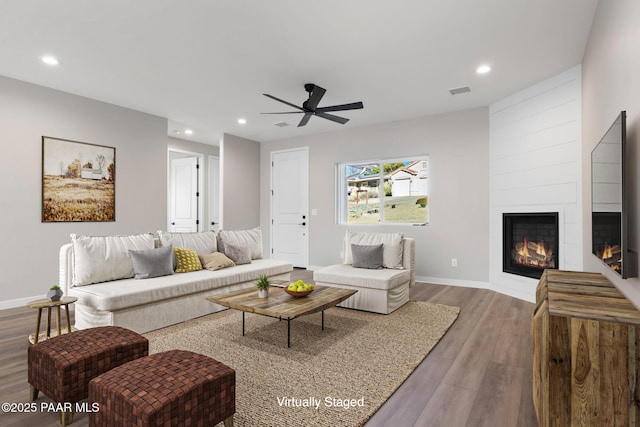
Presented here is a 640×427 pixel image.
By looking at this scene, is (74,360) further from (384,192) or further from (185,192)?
(185,192)

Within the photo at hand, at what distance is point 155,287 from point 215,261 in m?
0.98

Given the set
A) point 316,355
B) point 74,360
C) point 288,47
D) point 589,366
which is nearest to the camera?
point 589,366

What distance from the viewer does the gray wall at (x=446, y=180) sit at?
5.06 metres

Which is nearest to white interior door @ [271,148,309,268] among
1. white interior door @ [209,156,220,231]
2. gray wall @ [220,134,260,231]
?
gray wall @ [220,134,260,231]

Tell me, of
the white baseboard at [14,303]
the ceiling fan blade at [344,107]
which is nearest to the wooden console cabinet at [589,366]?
the ceiling fan blade at [344,107]

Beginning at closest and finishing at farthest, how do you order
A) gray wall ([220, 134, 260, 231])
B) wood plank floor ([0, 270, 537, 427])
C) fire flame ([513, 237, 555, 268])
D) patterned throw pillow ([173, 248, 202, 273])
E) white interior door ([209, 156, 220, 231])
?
wood plank floor ([0, 270, 537, 427]), patterned throw pillow ([173, 248, 202, 273]), fire flame ([513, 237, 555, 268]), gray wall ([220, 134, 260, 231]), white interior door ([209, 156, 220, 231])

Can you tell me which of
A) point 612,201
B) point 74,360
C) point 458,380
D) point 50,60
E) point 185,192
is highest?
point 50,60

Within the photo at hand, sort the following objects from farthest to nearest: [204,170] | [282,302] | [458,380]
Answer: [204,170] < [282,302] < [458,380]

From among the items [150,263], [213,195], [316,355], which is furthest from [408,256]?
[213,195]

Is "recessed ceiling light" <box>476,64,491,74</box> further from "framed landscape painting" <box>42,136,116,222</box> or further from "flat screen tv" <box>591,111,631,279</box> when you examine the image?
"framed landscape painting" <box>42,136,116,222</box>

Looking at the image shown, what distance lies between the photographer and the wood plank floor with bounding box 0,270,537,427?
72.1 inches

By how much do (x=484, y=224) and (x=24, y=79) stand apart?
622 cm

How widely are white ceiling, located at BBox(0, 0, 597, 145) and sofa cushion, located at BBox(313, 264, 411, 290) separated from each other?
228 centimetres

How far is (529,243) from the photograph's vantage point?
440cm
